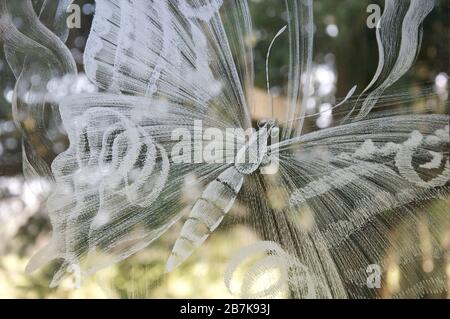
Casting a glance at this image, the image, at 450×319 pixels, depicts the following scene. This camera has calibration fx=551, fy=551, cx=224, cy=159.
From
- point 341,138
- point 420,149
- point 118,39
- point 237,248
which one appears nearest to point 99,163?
point 118,39

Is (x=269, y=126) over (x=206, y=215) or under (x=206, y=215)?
over

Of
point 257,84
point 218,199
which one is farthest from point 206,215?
→ point 257,84

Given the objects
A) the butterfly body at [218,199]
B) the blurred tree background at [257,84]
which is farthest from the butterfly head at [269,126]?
the blurred tree background at [257,84]

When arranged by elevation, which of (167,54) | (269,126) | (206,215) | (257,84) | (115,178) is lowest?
(206,215)

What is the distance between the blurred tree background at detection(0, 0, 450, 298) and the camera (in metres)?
1.94

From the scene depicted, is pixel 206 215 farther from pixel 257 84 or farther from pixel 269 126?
pixel 257 84

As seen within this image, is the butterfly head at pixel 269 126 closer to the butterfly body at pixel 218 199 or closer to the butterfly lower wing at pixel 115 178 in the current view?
the butterfly body at pixel 218 199

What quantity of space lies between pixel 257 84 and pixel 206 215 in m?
0.50

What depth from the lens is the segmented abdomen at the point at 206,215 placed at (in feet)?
6.38

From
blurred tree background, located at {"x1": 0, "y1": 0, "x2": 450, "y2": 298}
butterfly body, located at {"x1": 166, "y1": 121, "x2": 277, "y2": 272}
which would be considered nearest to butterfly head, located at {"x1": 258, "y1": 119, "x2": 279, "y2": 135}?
butterfly body, located at {"x1": 166, "y1": 121, "x2": 277, "y2": 272}

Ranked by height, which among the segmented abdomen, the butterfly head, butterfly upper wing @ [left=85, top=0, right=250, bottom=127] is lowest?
the segmented abdomen

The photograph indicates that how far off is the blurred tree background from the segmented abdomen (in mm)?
36

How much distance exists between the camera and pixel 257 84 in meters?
1.98

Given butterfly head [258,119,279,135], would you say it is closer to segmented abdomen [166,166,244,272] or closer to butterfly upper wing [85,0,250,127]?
butterfly upper wing [85,0,250,127]
